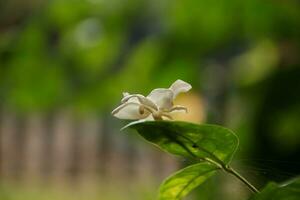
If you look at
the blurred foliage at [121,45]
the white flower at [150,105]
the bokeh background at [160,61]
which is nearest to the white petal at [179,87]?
the white flower at [150,105]

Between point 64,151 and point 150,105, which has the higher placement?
point 150,105

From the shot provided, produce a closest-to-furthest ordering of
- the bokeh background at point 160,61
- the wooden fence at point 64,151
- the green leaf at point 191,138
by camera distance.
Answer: the green leaf at point 191,138
the bokeh background at point 160,61
the wooden fence at point 64,151

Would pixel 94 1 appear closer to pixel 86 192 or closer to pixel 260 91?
pixel 260 91

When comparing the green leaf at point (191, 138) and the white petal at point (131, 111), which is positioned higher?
the white petal at point (131, 111)

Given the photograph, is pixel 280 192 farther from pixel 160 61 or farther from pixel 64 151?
pixel 64 151

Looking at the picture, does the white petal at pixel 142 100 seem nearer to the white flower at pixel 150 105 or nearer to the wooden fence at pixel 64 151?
the white flower at pixel 150 105

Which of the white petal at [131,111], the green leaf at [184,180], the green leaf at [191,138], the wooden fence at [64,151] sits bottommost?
the wooden fence at [64,151]

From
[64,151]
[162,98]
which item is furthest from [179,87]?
[64,151]

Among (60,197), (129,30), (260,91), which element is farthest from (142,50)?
(60,197)
